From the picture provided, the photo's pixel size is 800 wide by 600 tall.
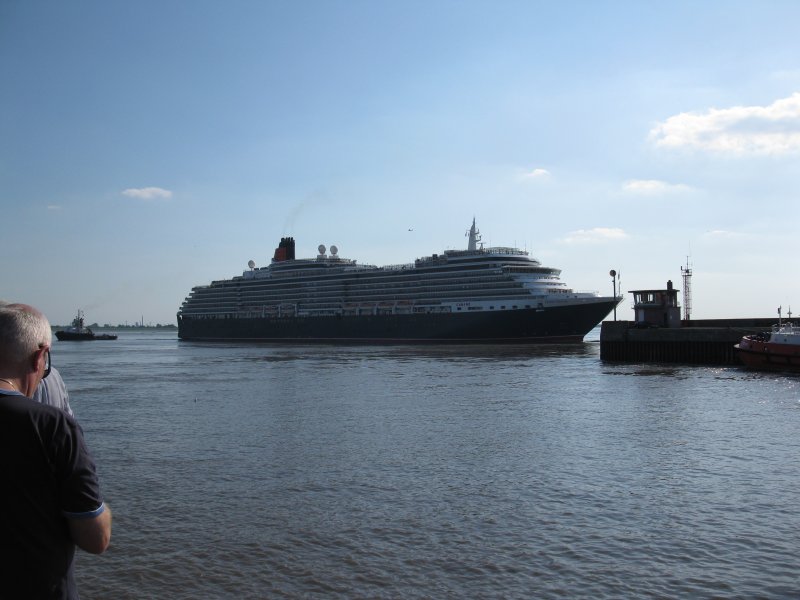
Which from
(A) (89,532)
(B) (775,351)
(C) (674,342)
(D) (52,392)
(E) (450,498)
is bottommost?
(E) (450,498)

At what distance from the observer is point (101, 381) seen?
120ft

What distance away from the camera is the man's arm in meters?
3.20

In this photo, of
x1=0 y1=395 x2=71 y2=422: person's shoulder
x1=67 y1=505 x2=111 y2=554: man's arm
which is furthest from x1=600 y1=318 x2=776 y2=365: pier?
x1=0 y1=395 x2=71 y2=422: person's shoulder

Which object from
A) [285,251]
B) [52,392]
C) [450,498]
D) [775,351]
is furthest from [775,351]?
[285,251]

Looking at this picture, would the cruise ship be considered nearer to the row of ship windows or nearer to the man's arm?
the row of ship windows

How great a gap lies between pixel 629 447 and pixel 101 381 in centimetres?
3013

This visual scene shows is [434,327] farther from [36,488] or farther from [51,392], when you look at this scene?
[36,488]

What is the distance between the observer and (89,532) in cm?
322

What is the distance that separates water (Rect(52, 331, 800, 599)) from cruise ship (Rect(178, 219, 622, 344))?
1905 inches

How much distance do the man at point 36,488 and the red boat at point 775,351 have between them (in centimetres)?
4042

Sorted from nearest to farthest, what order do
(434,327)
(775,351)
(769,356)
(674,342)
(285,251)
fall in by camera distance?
1. (775,351)
2. (769,356)
3. (674,342)
4. (434,327)
5. (285,251)

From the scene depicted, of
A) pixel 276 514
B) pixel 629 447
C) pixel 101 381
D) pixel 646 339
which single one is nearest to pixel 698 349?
pixel 646 339

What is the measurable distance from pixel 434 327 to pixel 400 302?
7.12m

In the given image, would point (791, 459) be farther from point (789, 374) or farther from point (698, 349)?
point (698, 349)
